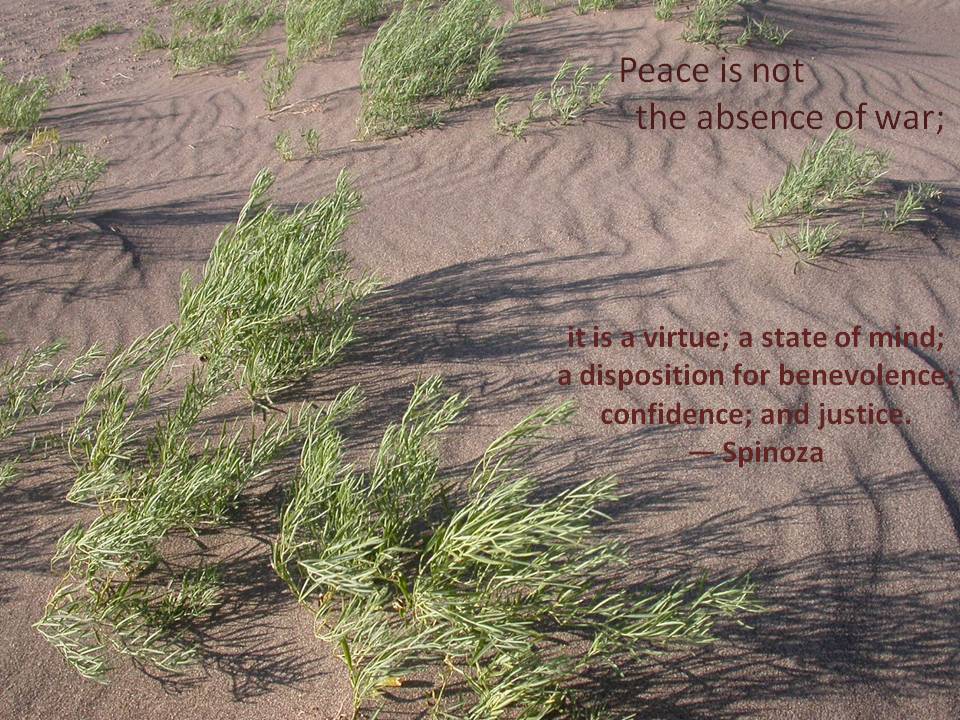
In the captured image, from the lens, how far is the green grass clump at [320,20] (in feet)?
23.9

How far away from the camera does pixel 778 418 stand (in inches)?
131

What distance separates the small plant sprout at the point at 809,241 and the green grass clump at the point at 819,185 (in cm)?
15

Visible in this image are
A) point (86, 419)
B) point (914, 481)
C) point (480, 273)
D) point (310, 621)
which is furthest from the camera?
point (480, 273)

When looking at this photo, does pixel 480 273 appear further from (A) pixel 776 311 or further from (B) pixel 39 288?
(B) pixel 39 288

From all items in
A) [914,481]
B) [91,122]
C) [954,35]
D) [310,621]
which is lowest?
[310,621]

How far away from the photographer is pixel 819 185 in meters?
4.59

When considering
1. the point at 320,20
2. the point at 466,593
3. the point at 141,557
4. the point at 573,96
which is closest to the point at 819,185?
the point at 573,96

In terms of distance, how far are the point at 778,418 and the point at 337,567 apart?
1.91m

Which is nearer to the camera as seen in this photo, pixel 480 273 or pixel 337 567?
Result: pixel 337 567

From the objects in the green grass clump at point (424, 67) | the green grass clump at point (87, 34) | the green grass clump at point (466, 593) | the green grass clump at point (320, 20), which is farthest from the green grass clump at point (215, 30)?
the green grass clump at point (466, 593)

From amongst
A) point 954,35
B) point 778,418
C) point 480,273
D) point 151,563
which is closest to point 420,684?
point 151,563

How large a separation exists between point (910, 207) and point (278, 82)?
15.3ft

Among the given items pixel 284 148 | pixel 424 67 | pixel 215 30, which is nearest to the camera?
pixel 284 148

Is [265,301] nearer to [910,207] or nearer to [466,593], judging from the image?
[466,593]
